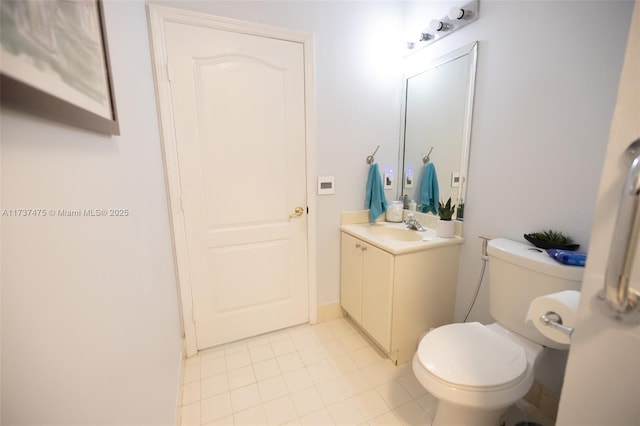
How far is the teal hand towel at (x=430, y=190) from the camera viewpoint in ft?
6.04

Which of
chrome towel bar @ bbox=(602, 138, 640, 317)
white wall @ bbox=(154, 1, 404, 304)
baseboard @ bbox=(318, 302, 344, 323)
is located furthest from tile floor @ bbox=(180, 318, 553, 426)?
chrome towel bar @ bbox=(602, 138, 640, 317)

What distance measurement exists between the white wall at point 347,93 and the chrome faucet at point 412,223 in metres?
0.28

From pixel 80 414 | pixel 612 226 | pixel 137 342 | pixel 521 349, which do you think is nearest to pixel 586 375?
pixel 612 226

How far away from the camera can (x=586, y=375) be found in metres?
0.58

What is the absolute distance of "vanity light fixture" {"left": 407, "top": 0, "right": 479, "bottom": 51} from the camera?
146 cm

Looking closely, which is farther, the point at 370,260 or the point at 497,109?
the point at 370,260

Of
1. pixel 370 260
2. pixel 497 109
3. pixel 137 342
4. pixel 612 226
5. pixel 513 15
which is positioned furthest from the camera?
pixel 370 260

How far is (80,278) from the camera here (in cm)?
51

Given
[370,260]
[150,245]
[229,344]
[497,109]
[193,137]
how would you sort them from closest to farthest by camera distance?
1. [150,245]
2. [497,109]
3. [193,137]
4. [370,260]
5. [229,344]

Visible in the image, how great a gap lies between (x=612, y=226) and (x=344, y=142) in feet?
5.21

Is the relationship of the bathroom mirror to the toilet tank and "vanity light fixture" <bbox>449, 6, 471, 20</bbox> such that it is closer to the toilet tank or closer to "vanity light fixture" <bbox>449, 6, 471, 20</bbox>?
"vanity light fixture" <bbox>449, 6, 471, 20</bbox>

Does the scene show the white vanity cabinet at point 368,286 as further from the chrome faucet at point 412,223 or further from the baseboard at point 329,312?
the chrome faucet at point 412,223

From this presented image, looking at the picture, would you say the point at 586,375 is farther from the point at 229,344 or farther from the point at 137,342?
the point at 229,344

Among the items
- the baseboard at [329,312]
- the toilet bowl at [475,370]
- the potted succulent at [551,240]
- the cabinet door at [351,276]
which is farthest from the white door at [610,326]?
the baseboard at [329,312]
